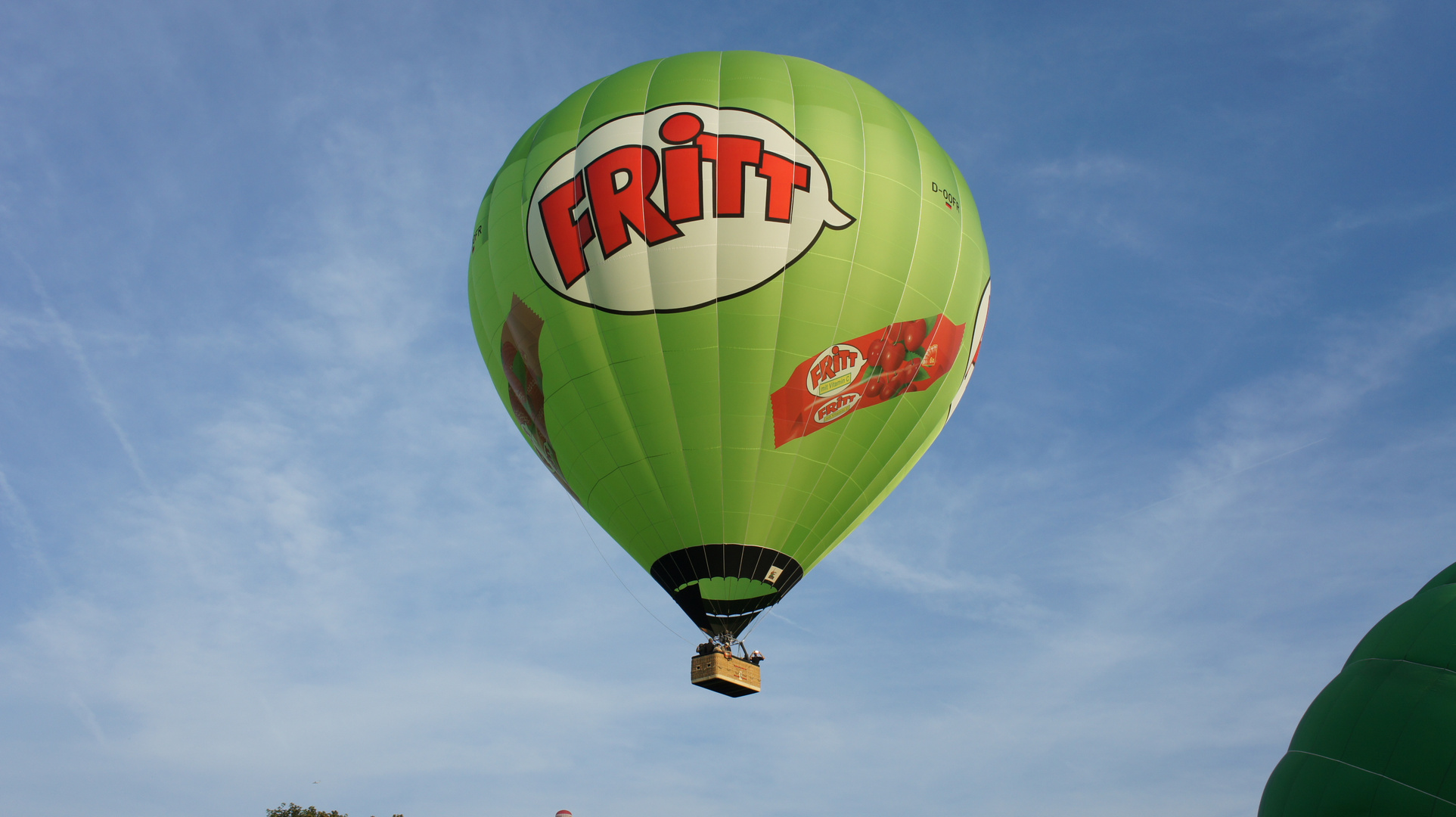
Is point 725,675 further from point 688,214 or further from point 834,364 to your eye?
point 688,214

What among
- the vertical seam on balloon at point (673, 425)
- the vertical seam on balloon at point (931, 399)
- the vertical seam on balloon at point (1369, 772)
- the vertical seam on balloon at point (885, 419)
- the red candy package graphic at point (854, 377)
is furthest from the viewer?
the vertical seam on balloon at point (931, 399)

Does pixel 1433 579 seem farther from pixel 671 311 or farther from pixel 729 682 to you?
pixel 671 311

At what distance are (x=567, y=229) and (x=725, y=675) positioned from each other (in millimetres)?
7281

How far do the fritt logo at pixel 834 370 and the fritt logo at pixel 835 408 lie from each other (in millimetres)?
138

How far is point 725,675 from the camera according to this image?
15.9 meters

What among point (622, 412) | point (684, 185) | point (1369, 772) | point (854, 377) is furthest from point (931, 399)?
point (1369, 772)

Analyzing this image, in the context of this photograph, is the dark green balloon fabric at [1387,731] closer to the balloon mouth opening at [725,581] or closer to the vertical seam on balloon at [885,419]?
the vertical seam on balloon at [885,419]

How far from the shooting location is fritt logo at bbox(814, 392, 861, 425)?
16.2 meters

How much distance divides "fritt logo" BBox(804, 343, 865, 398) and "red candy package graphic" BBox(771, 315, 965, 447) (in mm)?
12

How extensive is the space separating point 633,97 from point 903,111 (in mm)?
4945

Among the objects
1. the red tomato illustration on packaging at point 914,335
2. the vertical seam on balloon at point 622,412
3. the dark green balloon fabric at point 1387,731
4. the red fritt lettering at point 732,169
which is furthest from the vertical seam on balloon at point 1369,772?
the red fritt lettering at point 732,169

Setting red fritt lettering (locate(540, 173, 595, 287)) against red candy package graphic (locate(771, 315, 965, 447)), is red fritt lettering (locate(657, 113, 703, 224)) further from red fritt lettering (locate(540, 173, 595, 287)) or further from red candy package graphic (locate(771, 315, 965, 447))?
red candy package graphic (locate(771, 315, 965, 447))

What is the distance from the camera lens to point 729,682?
15906mm

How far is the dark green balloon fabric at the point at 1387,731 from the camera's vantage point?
10094 millimetres
